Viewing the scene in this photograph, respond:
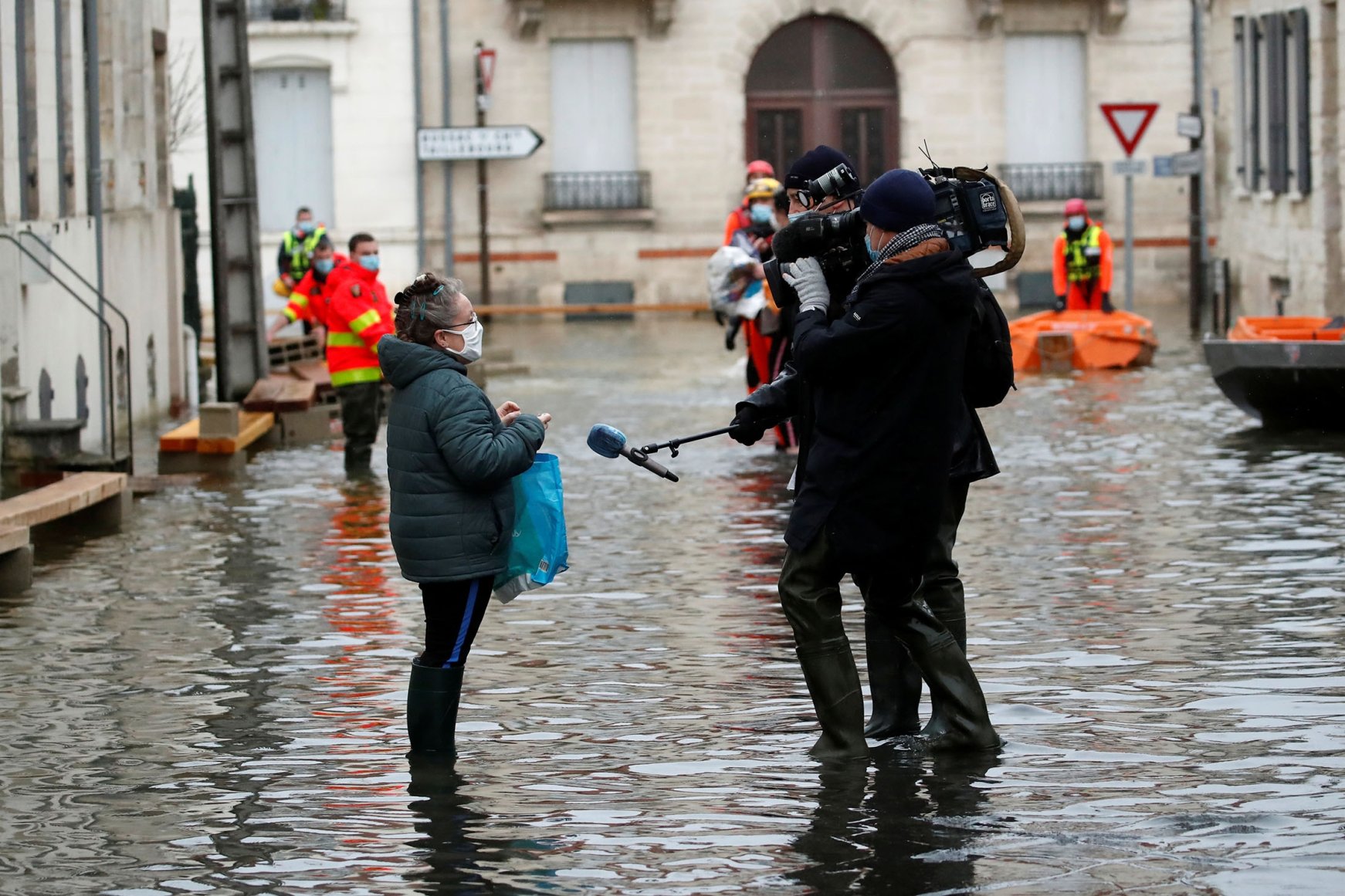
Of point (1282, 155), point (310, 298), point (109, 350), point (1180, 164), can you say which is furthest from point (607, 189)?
point (109, 350)

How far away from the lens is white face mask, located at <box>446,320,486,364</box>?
756cm

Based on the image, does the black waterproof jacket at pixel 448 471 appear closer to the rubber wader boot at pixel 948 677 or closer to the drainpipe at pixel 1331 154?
the rubber wader boot at pixel 948 677

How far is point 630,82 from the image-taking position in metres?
39.6

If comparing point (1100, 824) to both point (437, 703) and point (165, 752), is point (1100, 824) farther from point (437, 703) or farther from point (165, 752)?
point (165, 752)

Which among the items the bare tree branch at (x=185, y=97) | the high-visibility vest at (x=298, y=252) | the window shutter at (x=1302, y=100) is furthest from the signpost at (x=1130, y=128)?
the bare tree branch at (x=185, y=97)

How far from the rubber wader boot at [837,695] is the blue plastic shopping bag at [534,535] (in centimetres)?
78

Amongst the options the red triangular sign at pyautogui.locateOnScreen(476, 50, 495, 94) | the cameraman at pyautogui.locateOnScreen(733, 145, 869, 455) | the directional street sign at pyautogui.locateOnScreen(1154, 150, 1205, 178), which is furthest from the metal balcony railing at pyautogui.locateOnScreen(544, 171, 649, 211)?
the cameraman at pyautogui.locateOnScreen(733, 145, 869, 455)

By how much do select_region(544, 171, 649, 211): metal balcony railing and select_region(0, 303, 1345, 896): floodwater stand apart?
2432 centimetres

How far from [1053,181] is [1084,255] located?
13848 millimetres

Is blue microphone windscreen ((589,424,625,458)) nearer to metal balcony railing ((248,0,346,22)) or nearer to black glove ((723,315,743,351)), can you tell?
black glove ((723,315,743,351))

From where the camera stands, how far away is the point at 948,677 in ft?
24.4

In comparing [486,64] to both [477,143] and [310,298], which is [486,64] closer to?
[477,143]

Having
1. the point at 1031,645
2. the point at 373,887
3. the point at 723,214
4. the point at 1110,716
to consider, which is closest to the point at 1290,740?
the point at 1110,716

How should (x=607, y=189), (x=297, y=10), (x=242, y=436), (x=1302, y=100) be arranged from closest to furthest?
(x=242, y=436) < (x=1302, y=100) < (x=297, y=10) < (x=607, y=189)
